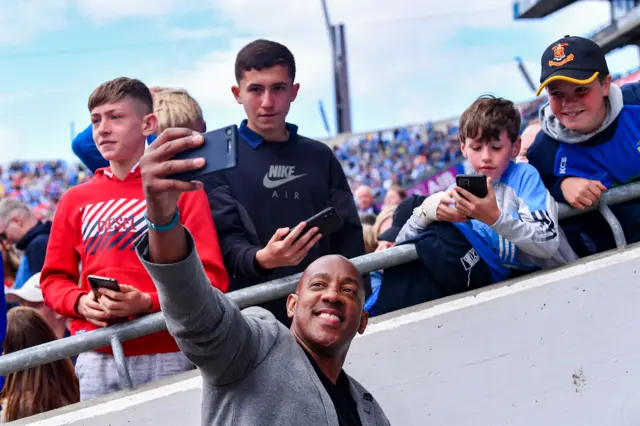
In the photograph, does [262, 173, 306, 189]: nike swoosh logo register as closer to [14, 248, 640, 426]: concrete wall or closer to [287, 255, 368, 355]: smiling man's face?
[14, 248, 640, 426]: concrete wall

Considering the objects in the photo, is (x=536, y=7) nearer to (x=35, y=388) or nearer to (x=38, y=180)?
(x=38, y=180)

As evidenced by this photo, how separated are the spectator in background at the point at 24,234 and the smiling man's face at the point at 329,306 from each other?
148 inches

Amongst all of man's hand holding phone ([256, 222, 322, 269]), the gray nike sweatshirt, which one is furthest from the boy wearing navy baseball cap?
the gray nike sweatshirt

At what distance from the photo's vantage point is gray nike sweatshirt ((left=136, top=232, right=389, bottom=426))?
1.95 m

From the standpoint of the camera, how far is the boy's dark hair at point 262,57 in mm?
3639

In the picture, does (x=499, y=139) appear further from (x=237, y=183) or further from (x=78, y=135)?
(x=78, y=135)

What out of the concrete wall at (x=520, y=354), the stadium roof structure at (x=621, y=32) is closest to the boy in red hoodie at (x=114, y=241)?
the concrete wall at (x=520, y=354)

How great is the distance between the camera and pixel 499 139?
3711 mm

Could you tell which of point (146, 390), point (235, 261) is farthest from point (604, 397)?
point (146, 390)

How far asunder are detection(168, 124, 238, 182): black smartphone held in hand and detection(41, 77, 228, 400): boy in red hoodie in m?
1.47

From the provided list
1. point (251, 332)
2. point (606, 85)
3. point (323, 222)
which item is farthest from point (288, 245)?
point (606, 85)

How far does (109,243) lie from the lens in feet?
10.6

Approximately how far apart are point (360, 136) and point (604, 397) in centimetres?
3238

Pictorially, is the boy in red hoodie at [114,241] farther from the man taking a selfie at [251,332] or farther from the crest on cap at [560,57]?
the crest on cap at [560,57]
